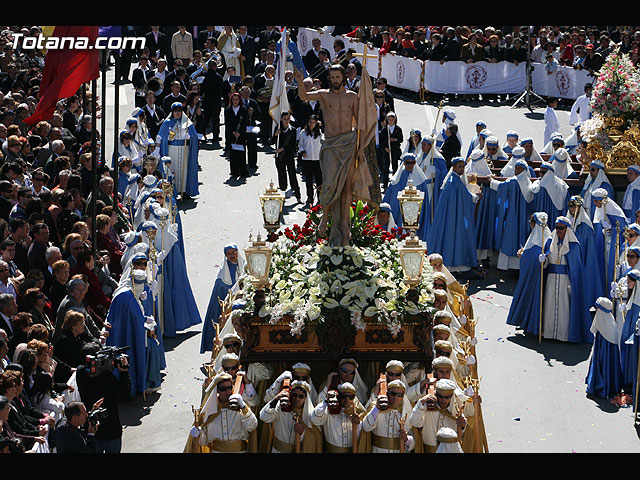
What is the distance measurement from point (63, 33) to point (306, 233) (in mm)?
4733

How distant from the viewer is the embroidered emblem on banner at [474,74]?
3262 cm

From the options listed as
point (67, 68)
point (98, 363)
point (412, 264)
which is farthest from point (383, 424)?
point (67, 68)

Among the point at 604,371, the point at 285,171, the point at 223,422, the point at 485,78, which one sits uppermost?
the point at 485,78

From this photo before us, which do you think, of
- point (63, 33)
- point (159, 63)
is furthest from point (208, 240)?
point (159, 63)

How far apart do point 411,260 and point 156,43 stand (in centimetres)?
2056

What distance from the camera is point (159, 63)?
29.1m

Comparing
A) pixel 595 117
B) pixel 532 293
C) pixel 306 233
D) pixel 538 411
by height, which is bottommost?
pixel 538 411

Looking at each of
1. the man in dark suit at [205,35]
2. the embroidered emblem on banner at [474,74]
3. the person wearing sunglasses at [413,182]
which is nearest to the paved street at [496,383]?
the person wearing sunglasses at [413,182]

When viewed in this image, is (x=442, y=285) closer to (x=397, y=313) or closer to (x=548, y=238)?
(x=397, y=313)

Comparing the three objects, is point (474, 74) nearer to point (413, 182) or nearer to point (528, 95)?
point (528, 95)

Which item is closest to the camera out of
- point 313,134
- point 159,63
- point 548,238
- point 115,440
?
point 115,440

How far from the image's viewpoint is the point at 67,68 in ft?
55.4

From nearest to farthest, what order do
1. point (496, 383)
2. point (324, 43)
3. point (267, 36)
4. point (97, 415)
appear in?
point (97, 415) < point (496, 383) < point (267, 36) < point (324, 43)

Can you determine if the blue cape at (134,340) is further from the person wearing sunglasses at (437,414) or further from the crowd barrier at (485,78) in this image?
the crowd barrier at (485,78)
